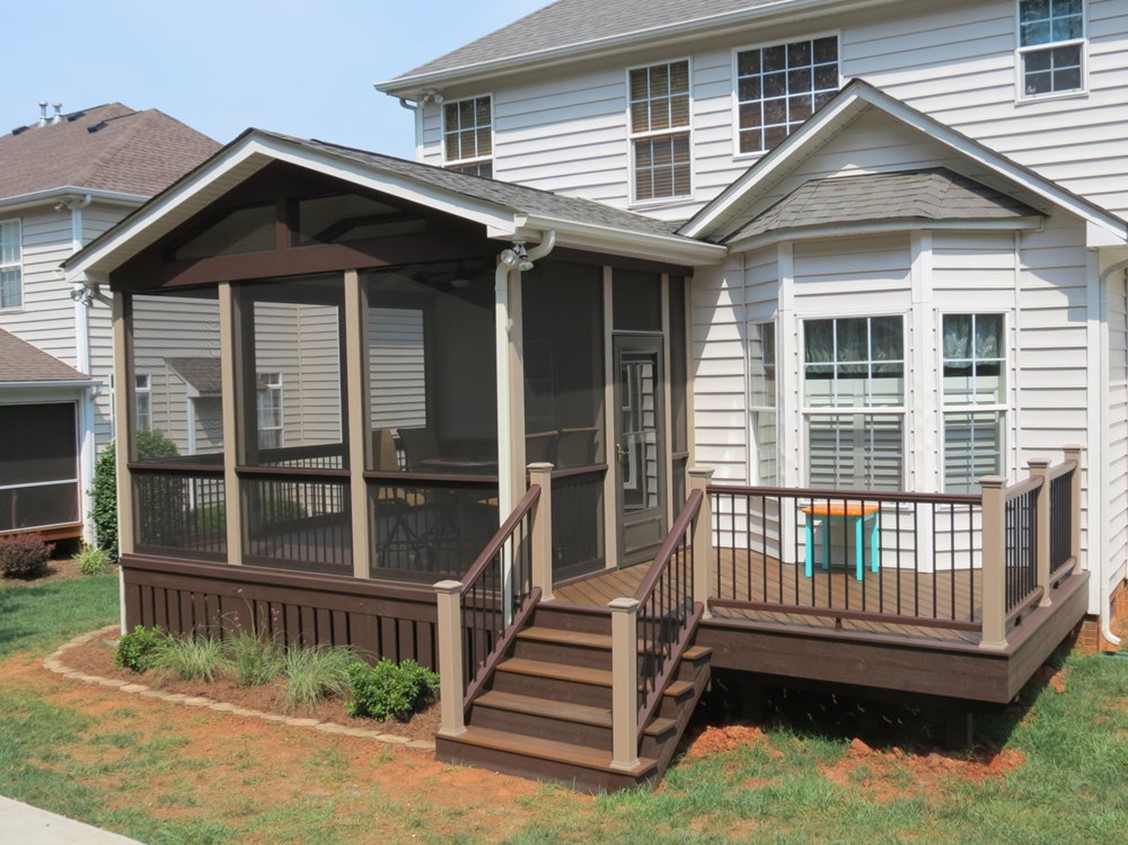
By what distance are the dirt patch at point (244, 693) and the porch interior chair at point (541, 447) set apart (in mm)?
1901

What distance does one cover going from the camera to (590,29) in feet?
38.2

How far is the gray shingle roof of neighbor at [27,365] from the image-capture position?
585 inches

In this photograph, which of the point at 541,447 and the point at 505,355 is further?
the point at 541,447

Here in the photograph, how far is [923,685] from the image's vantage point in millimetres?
6191

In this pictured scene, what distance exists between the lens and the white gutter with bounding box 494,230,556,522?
286 inches

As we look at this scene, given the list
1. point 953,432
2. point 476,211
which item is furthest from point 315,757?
point 953,432

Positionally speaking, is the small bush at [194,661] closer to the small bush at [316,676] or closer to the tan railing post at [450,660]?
the small bush at [316,676]

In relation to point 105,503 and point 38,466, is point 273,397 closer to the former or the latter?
point 105,503

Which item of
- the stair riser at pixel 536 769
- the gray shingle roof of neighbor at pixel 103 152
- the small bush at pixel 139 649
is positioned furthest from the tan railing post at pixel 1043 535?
the gray shingle roof of neighbor at pixel 103 152

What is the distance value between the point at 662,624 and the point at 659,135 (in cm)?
622

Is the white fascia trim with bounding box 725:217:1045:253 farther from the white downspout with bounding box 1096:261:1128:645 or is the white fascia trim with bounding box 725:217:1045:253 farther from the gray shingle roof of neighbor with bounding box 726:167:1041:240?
the white downspout with bounding box 1096:261:1128:645

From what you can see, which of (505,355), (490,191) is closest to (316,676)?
(505,355)

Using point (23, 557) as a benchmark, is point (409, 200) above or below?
above

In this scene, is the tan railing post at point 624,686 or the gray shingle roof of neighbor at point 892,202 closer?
the tan railing post at point 624,686
